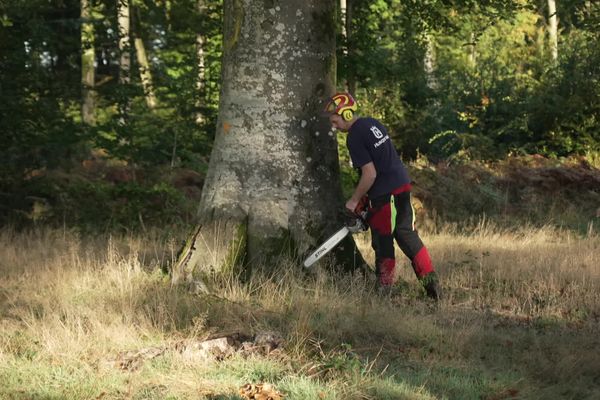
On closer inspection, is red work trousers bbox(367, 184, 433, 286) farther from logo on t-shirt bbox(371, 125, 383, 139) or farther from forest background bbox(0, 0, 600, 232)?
forest background bbox(0, 0, 600, 232)

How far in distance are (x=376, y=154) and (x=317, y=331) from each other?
1.98m

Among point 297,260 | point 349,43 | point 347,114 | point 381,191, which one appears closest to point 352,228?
point 381,191

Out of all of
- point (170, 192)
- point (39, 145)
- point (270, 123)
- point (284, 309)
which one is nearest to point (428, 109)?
point (170, 192)

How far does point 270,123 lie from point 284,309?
77.2 inches

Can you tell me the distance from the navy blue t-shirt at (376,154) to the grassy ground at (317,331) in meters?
0.93

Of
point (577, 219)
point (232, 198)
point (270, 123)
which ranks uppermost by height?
point (270, 123)

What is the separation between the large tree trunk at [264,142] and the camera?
7270 millimetres

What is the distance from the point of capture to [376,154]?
6934 millimetres

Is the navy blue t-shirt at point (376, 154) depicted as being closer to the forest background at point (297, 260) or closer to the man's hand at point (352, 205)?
the man's hand at point (352, 205)

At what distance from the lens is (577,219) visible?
40.7 feet

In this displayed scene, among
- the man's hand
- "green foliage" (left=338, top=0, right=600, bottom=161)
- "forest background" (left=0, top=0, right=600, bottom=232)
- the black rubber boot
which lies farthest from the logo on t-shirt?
"green foliage" (left=338, top=0, right=600, bottom=161)

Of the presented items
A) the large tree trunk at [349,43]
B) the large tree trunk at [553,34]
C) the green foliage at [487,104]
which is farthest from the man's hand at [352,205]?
the large tree trunk at [553,34]

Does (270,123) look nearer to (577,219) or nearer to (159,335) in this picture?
(159,335)

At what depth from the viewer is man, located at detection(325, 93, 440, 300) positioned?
689 centimetres
